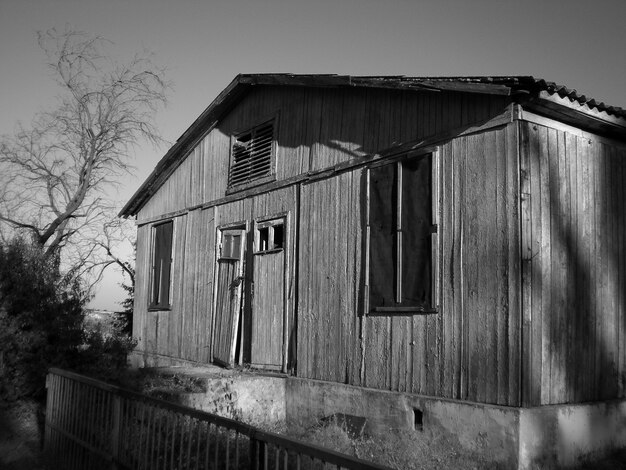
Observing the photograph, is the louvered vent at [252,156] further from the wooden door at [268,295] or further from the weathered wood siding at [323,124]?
the wooden door at [268,295]

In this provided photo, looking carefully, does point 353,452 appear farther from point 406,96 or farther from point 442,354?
point 406,96

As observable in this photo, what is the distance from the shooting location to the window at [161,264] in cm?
1534

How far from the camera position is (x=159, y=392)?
32.0 ft

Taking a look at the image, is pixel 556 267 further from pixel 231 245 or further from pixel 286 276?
pixel 231 245

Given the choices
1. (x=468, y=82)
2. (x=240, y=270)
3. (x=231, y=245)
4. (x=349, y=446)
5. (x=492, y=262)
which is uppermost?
(x=468, y=82)

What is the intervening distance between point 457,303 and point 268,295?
4.55 meters

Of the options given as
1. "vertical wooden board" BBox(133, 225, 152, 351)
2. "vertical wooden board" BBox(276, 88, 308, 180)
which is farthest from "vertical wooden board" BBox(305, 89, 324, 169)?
"vertical wooden board" BBox(133, 225, 152, 351)

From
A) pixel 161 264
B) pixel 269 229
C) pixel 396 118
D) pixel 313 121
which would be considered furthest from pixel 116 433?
pixel 161 264

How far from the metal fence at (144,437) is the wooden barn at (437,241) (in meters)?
2.56

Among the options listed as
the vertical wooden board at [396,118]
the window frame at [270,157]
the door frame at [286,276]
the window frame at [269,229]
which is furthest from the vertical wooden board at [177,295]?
the vertical wooden board at [396,118]

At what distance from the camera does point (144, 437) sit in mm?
6027

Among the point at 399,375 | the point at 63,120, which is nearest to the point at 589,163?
the point at 399,375

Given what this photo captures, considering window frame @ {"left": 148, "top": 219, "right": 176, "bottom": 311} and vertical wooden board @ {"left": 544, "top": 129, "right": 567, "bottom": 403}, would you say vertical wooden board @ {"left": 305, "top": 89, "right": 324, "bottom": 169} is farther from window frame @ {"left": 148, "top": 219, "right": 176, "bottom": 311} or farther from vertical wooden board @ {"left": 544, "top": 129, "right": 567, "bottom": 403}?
window frame @ {"left": 148, "top": 219, "right": 176, "bottom": 311}

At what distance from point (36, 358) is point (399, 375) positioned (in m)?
5.58
